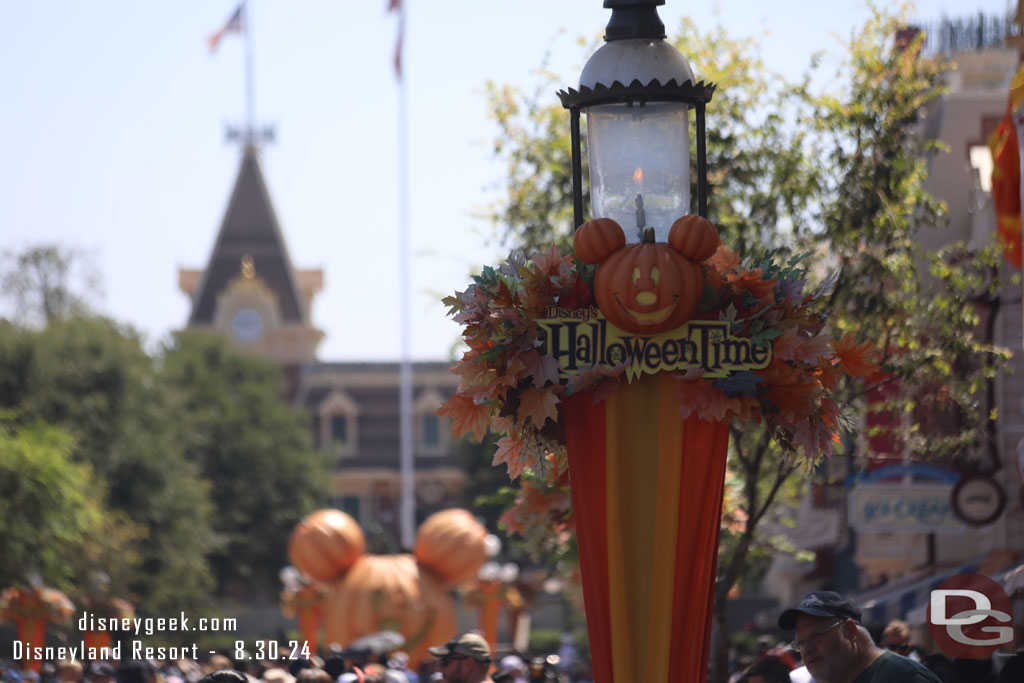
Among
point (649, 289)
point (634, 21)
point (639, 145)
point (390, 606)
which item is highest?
point (634, 21)

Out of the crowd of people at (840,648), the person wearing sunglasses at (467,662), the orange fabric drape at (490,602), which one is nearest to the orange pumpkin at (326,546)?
the orange fabric drape at (490,602)

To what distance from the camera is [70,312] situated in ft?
187

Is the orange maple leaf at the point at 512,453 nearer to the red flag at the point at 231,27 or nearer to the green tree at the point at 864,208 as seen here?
the green tree at the point at 864,208

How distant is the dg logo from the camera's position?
8.51 metres

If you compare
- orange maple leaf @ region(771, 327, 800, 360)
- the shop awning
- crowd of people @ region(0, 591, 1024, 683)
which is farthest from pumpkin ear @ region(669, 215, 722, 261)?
the shop awning

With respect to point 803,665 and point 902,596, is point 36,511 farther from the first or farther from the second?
point 803,665

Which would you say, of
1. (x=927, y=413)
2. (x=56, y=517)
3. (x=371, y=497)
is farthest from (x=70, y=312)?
(x=927, y=413)

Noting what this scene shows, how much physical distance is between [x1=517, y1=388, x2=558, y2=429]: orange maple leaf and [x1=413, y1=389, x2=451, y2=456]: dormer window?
66135 mm

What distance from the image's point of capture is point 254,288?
230 feet

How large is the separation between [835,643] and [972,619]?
8.81 feet

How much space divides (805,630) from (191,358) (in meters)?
56.3

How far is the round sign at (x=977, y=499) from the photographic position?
17.3 metres

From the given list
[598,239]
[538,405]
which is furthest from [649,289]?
[538,405]

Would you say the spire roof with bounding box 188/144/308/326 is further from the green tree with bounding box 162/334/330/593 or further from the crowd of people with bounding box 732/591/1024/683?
the crowd of people with bounding box 732/591/1024/683
